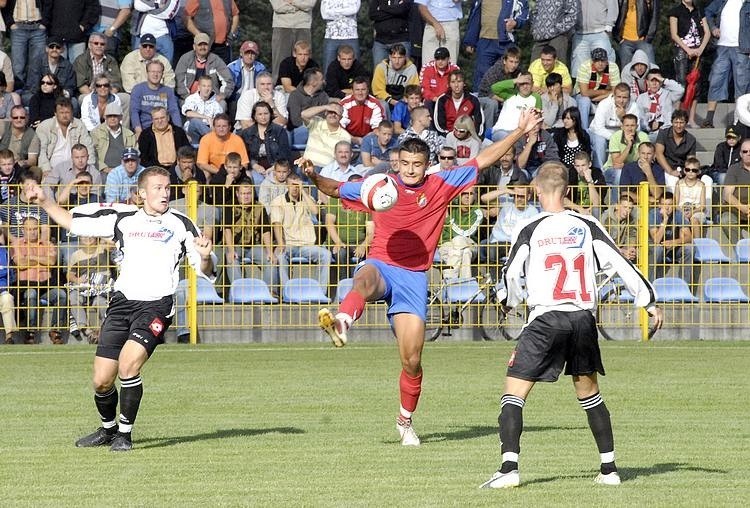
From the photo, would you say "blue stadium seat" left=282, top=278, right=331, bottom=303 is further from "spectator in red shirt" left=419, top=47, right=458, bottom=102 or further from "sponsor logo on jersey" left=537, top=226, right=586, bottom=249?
"sponsor logo on jersey" left=537, top=226, right=586, bottom=249

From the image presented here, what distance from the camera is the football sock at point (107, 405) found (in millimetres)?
9719

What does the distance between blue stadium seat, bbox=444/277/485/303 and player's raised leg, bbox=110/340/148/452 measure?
8946 millimetres

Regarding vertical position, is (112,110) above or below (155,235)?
above

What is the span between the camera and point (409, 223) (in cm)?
983

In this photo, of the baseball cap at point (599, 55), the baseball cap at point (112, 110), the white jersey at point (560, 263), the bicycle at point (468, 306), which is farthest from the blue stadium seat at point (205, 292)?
the white jersey at point (560, 263)

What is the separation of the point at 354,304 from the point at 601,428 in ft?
6.23

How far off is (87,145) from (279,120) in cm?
310

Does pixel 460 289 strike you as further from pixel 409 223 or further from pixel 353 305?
pixel 353 305

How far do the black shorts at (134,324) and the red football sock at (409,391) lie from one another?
1.66m

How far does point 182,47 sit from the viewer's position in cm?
2347

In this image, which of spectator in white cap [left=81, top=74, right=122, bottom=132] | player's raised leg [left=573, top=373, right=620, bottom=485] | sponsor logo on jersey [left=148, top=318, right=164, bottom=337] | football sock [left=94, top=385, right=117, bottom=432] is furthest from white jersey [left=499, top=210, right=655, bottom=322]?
spectator in white cap [left=81, top=74, right=122, bottom=132]

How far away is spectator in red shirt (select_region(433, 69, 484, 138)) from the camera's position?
2114 cm

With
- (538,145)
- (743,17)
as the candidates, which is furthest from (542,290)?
(743,17)

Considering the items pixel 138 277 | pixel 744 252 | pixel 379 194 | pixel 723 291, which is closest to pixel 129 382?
pixel 138 277
